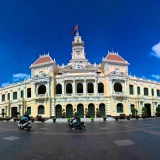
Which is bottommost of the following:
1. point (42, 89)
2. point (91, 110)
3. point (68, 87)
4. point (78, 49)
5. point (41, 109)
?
point (91, 110)

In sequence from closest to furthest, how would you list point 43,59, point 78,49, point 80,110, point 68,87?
point 80,110 → point 68,87 → point 43,59 → point 78,49

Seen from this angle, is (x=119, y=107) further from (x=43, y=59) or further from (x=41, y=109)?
(x=43, y=59)

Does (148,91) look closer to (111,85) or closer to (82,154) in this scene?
(111,85)

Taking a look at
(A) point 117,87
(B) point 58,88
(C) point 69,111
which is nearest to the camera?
(C) point 69,111

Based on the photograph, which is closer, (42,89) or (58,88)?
(58,88)

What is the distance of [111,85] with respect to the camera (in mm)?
41750

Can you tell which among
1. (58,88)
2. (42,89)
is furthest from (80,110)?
(42,89)

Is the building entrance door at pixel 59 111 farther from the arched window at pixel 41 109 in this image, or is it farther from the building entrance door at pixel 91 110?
the building entrance door at pixel 91 110

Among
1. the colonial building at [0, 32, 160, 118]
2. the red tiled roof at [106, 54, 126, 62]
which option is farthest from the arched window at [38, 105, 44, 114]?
the red tiled roof at [106, 54, 126, 62]

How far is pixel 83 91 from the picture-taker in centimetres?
4169

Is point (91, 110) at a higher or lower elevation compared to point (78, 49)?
lower

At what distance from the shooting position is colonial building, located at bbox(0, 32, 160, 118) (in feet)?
135

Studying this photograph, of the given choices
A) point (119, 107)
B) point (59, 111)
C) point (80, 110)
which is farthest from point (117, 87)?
point (59, 111)

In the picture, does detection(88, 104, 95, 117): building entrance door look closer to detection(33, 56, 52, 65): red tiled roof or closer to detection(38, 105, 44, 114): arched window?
detection(38, 105, 44, 114): arched window
